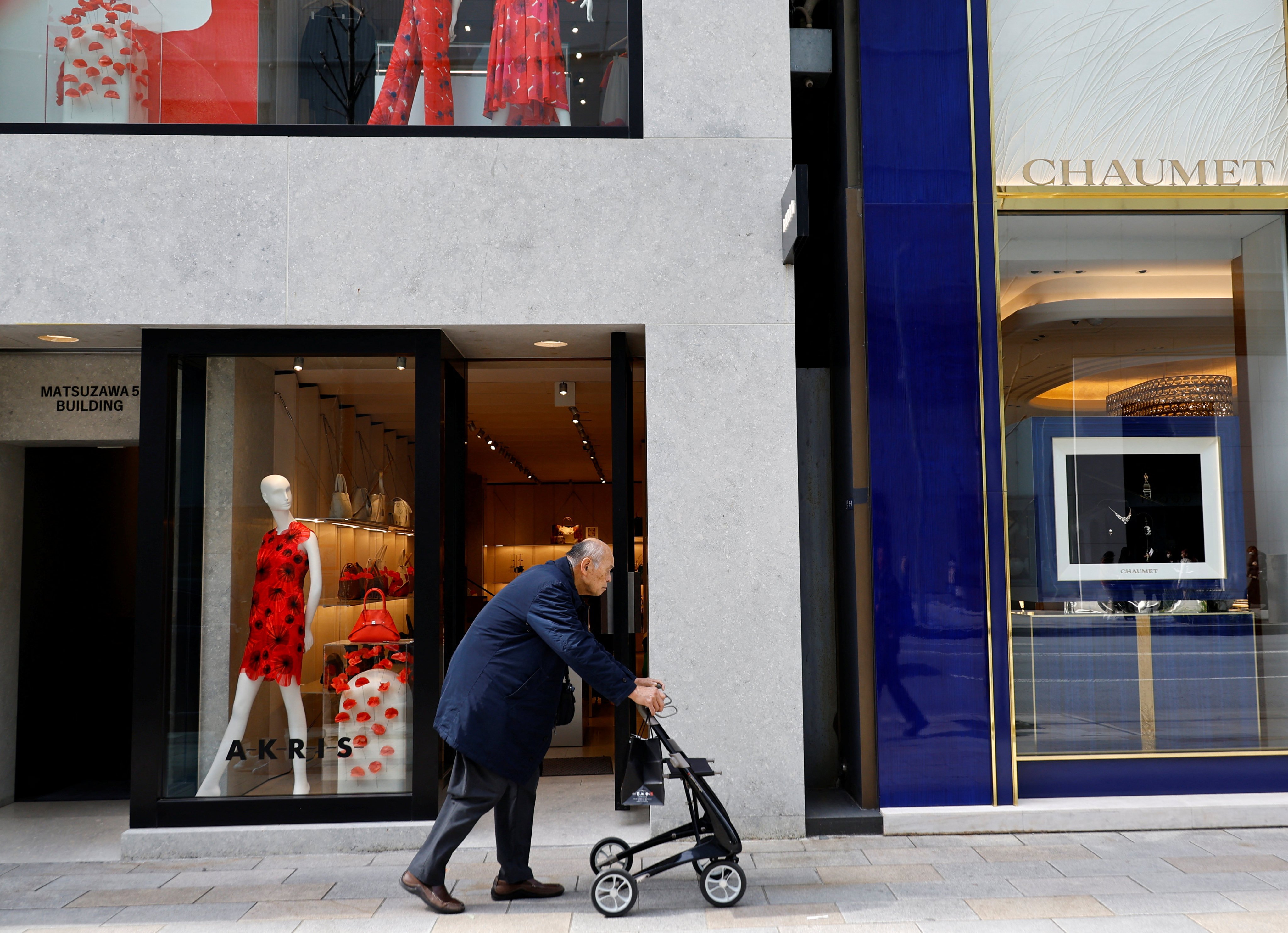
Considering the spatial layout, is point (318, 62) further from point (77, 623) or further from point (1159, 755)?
point (1159, 755)

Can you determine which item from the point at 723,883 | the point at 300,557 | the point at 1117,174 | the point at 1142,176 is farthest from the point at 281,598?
the point at 1142,176

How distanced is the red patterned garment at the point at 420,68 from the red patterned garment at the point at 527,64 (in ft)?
0.89

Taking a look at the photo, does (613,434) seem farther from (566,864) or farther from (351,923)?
(351,923)

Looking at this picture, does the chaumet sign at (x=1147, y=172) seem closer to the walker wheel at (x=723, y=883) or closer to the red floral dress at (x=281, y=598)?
the walker wheel at (x=723, y=883)

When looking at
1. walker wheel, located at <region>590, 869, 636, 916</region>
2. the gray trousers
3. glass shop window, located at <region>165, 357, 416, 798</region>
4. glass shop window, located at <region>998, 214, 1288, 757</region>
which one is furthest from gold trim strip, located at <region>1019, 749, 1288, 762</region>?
glass shop window, located at <region>165, 357, 416, 798</region>

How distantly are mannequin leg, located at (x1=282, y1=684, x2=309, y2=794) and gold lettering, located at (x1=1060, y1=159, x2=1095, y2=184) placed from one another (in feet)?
19.0

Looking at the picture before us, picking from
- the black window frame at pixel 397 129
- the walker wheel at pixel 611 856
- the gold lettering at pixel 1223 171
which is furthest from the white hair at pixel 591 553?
the gold lettering at pixel 1223 171

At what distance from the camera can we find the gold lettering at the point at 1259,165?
666cm

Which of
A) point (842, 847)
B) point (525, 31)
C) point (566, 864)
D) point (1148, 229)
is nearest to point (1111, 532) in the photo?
point (1148, 229)

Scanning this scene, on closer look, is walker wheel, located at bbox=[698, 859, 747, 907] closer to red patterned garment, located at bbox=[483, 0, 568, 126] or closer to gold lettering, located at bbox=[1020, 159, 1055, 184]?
red patterned garment, located at bbox=[483, 0, 568, 126]

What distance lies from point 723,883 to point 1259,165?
5736mm

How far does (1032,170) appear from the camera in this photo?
256 inches

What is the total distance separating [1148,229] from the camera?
264 inches

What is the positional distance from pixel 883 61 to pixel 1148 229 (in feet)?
6.96
